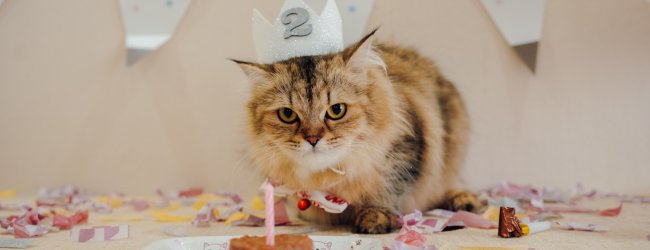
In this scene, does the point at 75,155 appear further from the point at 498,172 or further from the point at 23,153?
the point at 498,172

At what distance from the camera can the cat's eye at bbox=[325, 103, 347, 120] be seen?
1.43 m

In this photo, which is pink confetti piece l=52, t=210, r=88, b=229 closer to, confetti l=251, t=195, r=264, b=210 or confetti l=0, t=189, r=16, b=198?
confetti l=251, t=195, r=264, b=210

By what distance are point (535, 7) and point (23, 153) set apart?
7.37 feet

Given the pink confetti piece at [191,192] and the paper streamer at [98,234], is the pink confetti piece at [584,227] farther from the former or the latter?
the pink confetti piece at [191,192]

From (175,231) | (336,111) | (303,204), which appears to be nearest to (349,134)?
(336,111)

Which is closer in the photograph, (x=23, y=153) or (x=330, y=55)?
(x=330, y=55)

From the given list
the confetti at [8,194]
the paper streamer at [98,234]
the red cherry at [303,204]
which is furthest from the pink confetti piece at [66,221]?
the confetti at [8,194]

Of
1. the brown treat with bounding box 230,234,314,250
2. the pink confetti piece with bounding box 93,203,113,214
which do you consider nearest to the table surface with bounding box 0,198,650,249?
the pink confetti piece with bounding box 93,203,113,214

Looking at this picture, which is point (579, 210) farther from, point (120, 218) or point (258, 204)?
point (120, 218)

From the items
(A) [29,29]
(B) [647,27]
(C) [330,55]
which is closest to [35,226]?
(C) [330,55]

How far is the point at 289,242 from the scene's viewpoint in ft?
3.31

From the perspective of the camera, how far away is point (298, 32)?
153 centimetres

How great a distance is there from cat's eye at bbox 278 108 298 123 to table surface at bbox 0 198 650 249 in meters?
0.32

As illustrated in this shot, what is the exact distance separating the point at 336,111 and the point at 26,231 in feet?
2.80
